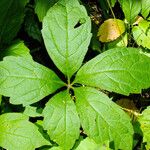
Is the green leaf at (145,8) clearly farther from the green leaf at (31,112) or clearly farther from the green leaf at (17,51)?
the green leaf at (31,112)

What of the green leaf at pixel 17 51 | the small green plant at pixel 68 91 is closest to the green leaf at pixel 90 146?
the small green plant at pixel 68 91

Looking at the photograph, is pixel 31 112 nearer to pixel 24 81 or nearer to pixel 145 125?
pixel 24 81

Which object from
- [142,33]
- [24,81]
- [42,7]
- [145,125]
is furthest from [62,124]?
[142,33]

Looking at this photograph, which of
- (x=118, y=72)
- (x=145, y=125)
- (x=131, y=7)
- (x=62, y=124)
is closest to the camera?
(x=62, y=124)

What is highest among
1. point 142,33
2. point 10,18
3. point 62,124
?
point 10,18

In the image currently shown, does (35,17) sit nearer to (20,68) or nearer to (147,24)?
(20,68)

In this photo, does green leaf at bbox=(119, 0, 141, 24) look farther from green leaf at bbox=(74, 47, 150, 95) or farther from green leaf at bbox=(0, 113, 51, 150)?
green leaf at bbox=(0, 113, 51, 150)

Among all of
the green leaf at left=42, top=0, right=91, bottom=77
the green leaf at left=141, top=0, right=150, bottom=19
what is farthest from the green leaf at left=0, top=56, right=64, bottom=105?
the green leaf at left=141, top=0, right=150, bottom=19

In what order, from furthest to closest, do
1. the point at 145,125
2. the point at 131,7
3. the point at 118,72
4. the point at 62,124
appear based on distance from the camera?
the point at 131,7 < the point at 145,125 < the point at 118,72 < the point at 62,124

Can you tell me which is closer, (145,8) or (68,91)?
(68,91)
